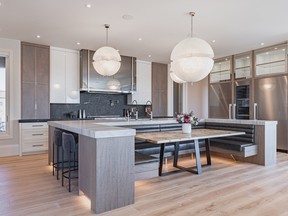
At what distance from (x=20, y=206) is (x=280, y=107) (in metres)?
6.11

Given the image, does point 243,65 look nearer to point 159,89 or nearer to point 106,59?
point 159,89

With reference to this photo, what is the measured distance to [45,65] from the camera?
18.8 feet

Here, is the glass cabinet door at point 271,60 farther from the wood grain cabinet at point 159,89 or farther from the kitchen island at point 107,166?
the kitchen island at point 107,166

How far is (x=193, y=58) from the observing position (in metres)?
3.15

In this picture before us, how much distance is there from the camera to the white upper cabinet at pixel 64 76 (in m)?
5.91

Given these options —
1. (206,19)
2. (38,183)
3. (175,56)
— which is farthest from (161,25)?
(38,183)

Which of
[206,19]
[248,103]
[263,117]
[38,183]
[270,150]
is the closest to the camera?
[38,183]

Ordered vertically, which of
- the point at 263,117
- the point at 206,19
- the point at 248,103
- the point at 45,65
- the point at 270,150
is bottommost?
the point at 270,150

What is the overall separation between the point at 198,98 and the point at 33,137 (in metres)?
6.21

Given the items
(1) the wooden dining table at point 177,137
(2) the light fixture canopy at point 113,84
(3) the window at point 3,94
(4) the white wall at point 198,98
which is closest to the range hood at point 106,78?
(2) the light fixture canopy at point 113,84

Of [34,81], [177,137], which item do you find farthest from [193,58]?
[34,81]

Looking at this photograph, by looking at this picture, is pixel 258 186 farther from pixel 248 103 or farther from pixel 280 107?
pixel 248 103

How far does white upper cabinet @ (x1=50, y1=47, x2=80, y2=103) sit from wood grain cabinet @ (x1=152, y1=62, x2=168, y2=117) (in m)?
2.76

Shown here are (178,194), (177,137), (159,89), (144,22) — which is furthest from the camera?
(159,89)
